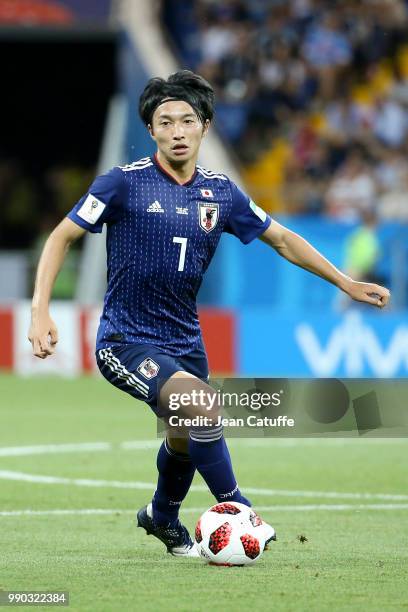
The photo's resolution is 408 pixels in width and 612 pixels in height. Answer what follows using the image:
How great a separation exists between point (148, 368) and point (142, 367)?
0.03 metres

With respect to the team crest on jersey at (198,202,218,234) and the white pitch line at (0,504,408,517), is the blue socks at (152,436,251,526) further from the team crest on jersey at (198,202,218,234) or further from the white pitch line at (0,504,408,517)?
the white pitch line at (0,504,408,517)

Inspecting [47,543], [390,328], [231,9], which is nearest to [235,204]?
[47,543]

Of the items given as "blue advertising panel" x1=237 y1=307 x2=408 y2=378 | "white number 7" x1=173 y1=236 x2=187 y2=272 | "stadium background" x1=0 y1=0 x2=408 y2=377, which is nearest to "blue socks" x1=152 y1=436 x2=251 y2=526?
"white number 7" x1=173 y1=236 x2=187 y2=272

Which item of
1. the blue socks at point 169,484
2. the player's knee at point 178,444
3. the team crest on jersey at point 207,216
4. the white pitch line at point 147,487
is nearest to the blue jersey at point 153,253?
the team crest on jersey at point 207,216

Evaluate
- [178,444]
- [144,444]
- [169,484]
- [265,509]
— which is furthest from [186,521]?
[144,444]

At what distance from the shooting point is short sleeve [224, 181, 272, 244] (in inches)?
262

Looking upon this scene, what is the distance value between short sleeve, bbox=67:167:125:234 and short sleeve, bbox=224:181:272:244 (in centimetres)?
59

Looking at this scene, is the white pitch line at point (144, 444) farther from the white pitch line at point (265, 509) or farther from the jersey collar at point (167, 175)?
the jersey collar at point (167, 175)

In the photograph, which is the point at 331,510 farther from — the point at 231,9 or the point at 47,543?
the point at 231,9

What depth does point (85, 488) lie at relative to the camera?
914cm

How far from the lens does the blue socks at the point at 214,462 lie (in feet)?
20.2

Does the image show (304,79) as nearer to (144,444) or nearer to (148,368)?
(144,444)

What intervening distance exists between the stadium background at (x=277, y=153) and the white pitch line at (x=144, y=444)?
15.6 ft

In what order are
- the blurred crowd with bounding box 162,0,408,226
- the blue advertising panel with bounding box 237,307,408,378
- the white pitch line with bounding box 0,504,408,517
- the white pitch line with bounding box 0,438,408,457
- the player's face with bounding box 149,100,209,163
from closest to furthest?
the player's face with bounding box 149,100,209,163 < the white pitch line with bounding box 0,504,408,517 < the white pitch line with bounding box 0,438,408,457 < the blue advertising panel with bounding box 237,307,408,378 < the blurred crowd with bounding box 162,0,408,226
